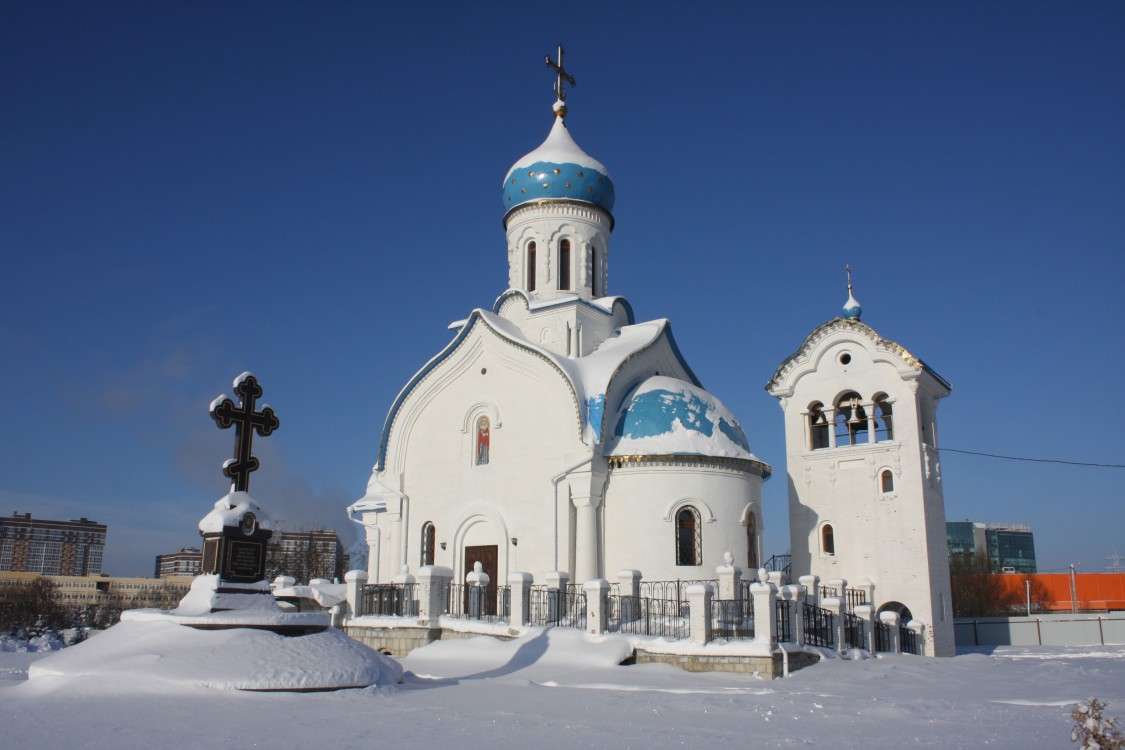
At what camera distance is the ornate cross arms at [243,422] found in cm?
1023

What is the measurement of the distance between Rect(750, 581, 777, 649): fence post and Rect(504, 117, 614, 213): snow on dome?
447 inches

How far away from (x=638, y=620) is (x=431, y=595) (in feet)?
10.8

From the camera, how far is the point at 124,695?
300 inches

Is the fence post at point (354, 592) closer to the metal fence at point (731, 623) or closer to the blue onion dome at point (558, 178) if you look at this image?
the metal fence at point (731, 623)

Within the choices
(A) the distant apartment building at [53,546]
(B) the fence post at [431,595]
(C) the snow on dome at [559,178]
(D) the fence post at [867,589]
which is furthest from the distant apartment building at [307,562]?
(A) the distant apartment building at [53,546]

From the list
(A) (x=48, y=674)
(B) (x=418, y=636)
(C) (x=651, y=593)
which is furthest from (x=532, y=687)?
(C) (x=651, y=593)

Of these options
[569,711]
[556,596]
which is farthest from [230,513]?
[556,596]

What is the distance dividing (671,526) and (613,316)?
5.54 meters

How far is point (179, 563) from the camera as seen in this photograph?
9694 cm

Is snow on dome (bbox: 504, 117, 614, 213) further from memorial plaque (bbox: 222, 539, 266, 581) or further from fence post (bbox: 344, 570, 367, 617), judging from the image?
memorial plaque (bbox: 222, 539, 266, 581)

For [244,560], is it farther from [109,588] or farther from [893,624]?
[109,588]

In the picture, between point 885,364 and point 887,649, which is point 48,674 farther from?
point 885,364

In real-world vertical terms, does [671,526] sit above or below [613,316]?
below

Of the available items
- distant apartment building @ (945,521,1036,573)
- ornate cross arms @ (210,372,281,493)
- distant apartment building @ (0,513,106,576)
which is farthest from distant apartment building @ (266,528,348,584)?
distant apartment building @ (945,521,1036,573)
